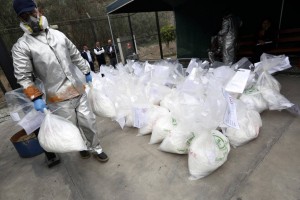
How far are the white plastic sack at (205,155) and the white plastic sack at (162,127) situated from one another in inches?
19.0

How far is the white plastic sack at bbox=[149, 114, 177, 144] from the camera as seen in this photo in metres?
2.29

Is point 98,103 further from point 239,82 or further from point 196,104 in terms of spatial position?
point 239,82

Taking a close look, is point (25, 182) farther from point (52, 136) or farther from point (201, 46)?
point (201, 46)

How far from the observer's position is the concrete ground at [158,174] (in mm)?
1664

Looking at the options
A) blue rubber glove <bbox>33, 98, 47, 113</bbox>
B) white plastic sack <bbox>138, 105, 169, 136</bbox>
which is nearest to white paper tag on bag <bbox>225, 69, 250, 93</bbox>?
white plastic sack <bbox>138, 105, 169, 136</bbox>

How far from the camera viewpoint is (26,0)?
1755 mm

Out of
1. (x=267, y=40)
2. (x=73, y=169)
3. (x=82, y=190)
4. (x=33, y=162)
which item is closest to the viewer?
(x=82, y=190)

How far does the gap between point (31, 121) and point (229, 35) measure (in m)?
3.98

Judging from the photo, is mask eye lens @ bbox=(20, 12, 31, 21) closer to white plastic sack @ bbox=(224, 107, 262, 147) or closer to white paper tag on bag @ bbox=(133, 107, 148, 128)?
white paper tag on bag @ bbox=(133, 107, 148, 128)

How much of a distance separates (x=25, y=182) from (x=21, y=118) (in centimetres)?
76

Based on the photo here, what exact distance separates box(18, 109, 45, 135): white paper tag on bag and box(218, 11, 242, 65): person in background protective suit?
3671 mm

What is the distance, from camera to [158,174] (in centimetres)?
196

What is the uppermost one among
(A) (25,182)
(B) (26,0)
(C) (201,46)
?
(B) (26,0)

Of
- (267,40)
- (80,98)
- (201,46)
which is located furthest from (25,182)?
(201,46)
